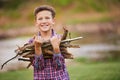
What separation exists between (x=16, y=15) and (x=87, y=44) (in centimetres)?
1322

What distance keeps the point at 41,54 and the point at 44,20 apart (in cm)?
49

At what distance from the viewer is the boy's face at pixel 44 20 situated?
6000 mm

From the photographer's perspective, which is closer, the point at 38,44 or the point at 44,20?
the point at 38,44

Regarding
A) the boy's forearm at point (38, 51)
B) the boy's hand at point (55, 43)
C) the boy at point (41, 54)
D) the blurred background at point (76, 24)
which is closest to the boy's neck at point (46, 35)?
the boy at point (41, 54)

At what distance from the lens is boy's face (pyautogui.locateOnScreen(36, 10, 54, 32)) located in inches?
236

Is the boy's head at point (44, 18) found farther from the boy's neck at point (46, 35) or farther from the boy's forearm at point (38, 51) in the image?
the boy's forearm at point (38, 51)

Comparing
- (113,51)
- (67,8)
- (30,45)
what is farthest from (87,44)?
(30,45)

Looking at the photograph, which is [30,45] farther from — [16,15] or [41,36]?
[16,15]

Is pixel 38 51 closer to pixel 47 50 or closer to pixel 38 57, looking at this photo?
pixel 38 57

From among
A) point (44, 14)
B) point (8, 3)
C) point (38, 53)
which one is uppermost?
point (8, 3)

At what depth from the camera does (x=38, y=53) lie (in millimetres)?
5914

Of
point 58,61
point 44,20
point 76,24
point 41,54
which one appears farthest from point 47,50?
point 76,24

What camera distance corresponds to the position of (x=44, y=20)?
6031 mm

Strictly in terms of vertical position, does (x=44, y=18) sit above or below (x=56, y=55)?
above
